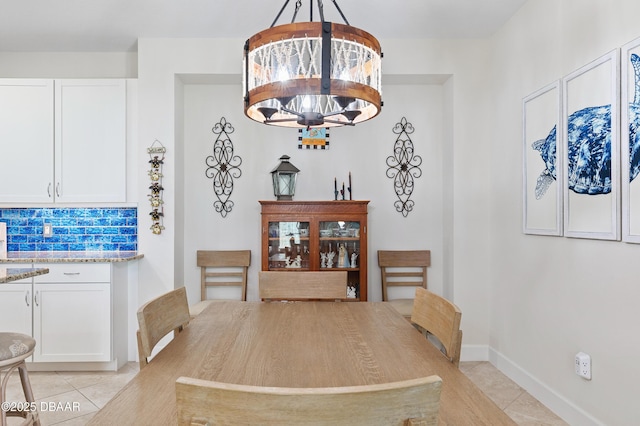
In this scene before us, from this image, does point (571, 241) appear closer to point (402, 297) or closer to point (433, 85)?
point (402, 297)

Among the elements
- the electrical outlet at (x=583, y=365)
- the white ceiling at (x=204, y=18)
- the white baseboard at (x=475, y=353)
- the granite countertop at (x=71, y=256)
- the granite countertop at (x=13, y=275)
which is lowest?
the white baseboard at (x=475, y=353)

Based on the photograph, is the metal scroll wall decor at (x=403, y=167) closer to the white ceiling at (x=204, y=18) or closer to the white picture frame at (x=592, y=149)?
the white ceiling at (x=204, y=18)

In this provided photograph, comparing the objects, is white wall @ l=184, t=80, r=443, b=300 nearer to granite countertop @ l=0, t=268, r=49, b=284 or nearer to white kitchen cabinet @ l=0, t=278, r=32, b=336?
white kitchen cabinet @ l=0, t=278, r=32, b=336

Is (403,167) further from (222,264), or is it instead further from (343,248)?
(222,264)

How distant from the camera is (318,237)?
3.40m

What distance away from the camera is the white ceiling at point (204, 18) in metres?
2.88

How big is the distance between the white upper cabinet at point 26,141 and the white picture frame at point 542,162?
364 centimetres

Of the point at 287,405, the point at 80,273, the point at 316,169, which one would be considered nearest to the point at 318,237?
the point at 316,169

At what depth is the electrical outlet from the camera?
2.20 metres

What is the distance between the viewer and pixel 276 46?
Result: 4.42ft

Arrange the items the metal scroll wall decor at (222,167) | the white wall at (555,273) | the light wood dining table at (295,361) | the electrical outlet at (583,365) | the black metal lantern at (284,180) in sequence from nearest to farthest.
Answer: the light wood dining table at (295,361)
the white wall at (555,273)
the electrical outlet at (583,365)
the black metal lantern at (284,180)
the metal scroll wall decor at (222,167)

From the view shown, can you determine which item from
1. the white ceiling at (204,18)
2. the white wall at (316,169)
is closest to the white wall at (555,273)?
the white ceiling at (204,18)

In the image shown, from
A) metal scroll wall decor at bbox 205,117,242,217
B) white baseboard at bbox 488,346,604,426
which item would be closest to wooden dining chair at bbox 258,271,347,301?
white baseboard at bbox 488,346,604,426

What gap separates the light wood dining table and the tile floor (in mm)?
1362
